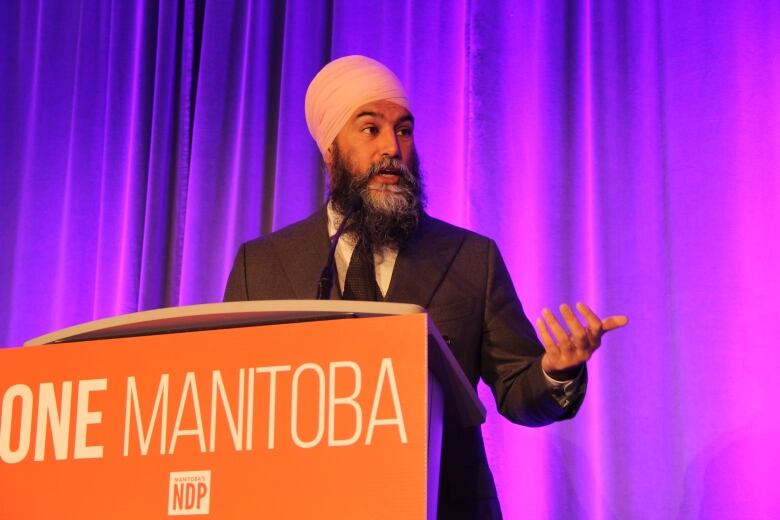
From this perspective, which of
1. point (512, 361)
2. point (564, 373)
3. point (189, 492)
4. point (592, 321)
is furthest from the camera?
point (512, 361)

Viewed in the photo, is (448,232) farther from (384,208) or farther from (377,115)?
(377,115)

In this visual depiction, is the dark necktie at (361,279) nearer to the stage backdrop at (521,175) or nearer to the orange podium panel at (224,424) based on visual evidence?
the orange podium panel at (224,424)

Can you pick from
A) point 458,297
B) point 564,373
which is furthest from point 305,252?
point 564,373

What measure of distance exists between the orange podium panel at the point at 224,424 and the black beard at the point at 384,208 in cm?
102

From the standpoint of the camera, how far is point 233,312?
3.96 ft

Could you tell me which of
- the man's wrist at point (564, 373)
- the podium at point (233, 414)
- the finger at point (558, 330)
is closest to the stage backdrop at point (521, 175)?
the man's wrist at point (564, 373)

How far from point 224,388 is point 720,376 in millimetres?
2117

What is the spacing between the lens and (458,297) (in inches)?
83.4

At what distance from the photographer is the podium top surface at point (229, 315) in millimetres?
1174

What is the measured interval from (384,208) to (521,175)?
112 centimetres

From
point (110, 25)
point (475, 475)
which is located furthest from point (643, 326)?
point (110, 25)

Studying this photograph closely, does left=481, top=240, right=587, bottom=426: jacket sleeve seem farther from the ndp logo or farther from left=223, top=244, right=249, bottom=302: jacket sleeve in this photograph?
the ndp logo

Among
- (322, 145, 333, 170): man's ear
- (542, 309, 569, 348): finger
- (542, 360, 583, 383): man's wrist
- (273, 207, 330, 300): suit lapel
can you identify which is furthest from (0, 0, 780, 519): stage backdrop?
(542, 309, 569, 348): finger

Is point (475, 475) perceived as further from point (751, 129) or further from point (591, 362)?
point (751, 129)
